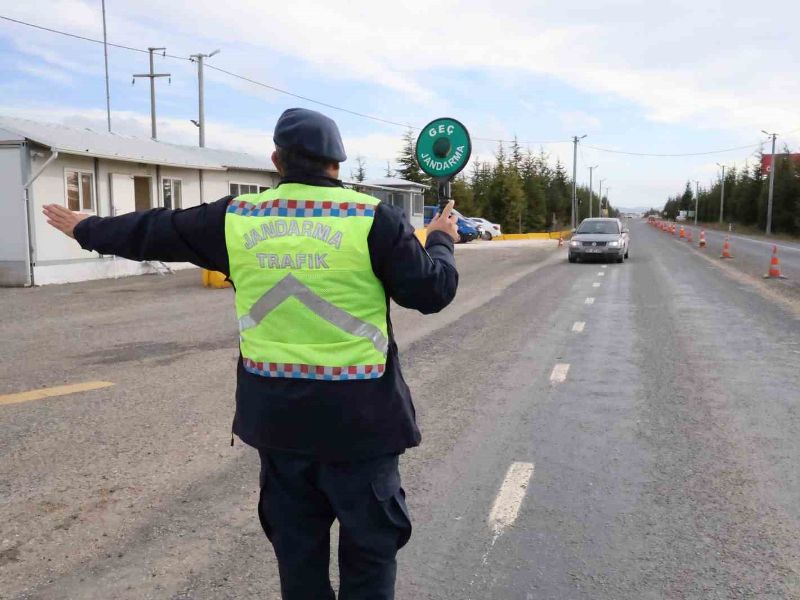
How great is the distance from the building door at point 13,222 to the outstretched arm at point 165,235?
1600cm

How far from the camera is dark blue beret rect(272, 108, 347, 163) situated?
2252 mm

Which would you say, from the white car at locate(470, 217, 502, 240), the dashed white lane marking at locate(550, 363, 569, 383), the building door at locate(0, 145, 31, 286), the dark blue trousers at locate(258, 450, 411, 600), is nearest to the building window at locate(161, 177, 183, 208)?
the building door at locate(0, 145, 31, 286)

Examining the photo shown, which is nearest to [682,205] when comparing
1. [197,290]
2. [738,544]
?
[197,290]

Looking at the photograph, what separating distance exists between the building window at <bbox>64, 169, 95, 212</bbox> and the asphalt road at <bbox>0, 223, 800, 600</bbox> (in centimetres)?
881

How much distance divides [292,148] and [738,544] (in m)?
3.06

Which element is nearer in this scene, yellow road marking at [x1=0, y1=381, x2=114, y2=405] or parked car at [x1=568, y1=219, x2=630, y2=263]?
yellow road marking at [x1=0, y1=381, x2=114, y2=405]

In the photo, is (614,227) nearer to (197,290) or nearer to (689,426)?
(197,290)

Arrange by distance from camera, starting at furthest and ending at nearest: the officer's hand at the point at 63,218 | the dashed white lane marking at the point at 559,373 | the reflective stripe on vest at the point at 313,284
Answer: the dashed white lane marking at the point at 559,373, the officer's hand at the point at 63,218, the reflective stripe on vest at the point at 313,284

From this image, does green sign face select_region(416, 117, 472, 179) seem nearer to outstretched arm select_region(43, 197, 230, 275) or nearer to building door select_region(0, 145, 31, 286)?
outstretched arm select_region(43, 197, 230, 275)

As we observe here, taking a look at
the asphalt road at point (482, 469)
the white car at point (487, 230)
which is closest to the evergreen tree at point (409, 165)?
the white car at point (487, 230)

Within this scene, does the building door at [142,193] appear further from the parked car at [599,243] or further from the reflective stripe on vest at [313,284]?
the reflective stripe on vest at [313,284]

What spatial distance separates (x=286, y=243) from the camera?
→ 2.21 meters

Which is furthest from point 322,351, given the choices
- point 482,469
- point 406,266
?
point 482,469

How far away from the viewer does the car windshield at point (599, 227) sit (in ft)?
87.7
